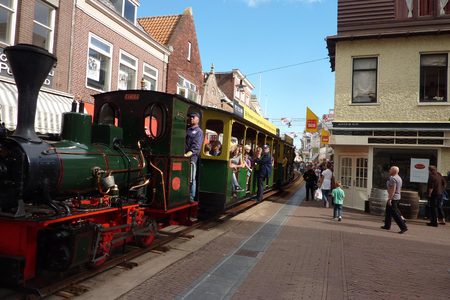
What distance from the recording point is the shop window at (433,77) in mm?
11016

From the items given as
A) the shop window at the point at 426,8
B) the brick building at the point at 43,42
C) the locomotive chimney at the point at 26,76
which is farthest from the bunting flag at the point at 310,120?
Result: the locomotive chimney at the point at 26,76

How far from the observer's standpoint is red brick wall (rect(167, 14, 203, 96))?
18.5m

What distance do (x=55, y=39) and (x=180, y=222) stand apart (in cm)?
855

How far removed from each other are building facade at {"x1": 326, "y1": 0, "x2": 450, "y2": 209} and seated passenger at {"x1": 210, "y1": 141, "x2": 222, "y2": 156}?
536 cm

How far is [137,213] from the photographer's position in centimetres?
528

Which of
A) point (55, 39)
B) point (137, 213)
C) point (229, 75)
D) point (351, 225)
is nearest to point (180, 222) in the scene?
point (137, 213)

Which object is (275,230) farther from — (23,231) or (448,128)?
(448,128)

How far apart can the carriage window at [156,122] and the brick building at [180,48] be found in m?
12.5

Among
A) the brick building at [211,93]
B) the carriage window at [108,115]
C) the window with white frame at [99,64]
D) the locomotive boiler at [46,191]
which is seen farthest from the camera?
the brick building at [211,93]

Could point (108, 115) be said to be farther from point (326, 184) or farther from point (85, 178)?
point (326, 184)

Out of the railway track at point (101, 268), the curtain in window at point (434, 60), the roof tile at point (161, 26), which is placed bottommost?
the railway track at point (101, 268)

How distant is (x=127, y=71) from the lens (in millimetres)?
15320

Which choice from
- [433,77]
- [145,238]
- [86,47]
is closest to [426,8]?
[433,77]

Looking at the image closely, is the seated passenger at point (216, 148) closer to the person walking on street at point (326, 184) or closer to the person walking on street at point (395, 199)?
the person walking on street at point (395, 199)
